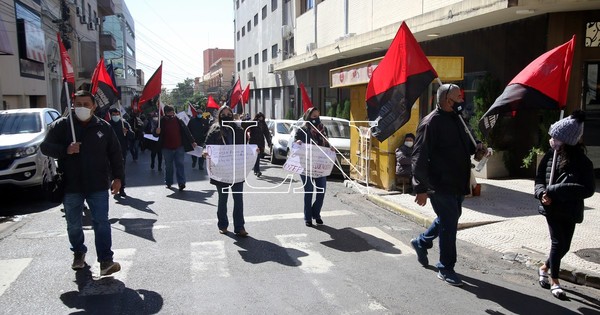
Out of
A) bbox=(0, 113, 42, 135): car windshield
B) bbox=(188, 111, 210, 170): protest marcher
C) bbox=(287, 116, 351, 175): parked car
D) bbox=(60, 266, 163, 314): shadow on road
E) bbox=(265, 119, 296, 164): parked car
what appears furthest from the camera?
bbox=(265, 119, 296, 164): parked car

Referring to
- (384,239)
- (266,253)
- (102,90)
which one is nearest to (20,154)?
(102,90)

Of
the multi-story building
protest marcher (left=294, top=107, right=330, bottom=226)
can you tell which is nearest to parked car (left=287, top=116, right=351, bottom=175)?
protest marcher (left=294, top=107, right=330, bottom=226)

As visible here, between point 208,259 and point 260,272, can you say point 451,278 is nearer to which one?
point 260,272

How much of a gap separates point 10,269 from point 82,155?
161 cm

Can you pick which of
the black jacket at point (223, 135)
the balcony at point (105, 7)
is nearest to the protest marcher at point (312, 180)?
the black jacket at point (223, 135)

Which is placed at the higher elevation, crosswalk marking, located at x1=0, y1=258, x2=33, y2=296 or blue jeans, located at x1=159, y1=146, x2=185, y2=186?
blue jeans, located at x1=159, y1=146, x2=185, y2=186

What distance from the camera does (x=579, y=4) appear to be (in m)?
9.92

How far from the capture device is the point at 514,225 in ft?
23.5

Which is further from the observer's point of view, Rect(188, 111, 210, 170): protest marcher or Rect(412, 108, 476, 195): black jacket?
Rect(188, 111, 210, 170): protest marcher

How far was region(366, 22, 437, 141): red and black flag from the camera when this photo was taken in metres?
5.72

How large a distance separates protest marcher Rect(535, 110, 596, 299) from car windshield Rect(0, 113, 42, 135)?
9844 millimetres

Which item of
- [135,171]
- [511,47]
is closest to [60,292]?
[135,171]

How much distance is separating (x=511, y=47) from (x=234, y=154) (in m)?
8.27

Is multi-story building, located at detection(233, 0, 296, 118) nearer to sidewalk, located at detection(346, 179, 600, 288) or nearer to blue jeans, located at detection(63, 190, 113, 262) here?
sidewalk, located at detection(346, 179, 600, 288)
